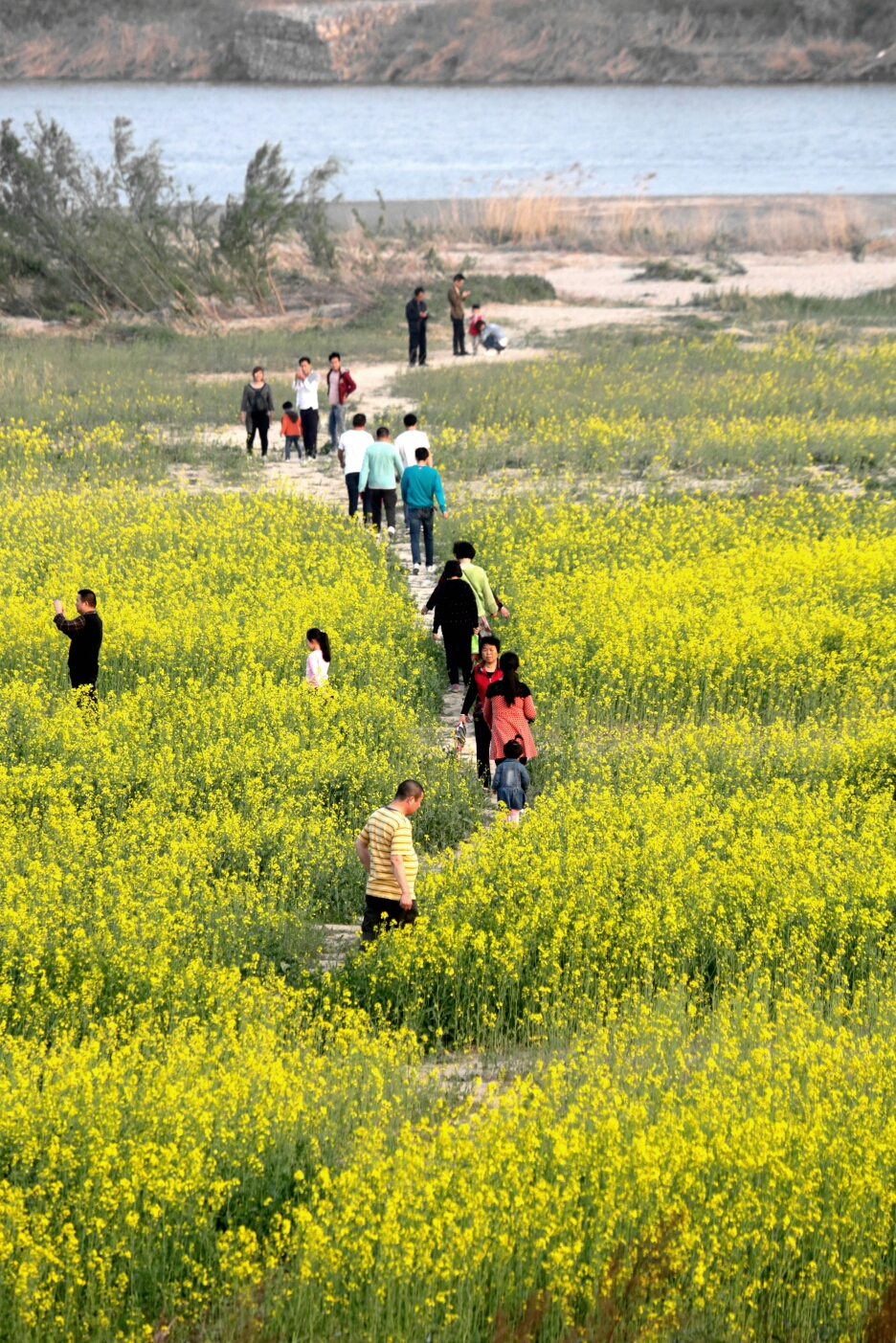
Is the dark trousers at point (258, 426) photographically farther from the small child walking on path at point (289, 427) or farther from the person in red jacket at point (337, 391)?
the person in red jacket at point (337, 391)

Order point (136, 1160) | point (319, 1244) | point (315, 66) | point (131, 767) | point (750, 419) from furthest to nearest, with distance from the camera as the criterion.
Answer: point (315, 66) < point (750, 419) < point (131, 767) < point (136, 1160) < point (319, 1244)

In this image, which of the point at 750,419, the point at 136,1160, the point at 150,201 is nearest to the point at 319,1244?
the point at 136,1160

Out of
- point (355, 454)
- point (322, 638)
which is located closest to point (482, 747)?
point (322, 638)

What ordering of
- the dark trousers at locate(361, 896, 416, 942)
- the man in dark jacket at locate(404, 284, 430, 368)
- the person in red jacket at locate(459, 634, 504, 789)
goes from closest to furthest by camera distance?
1. the dark trousers at locate(361, 896, 416, 942)
2. the person in red jacket at locate(459, 634, 504, 789)
3. the man in dark jacket at locate(404, 284, 430, 368)

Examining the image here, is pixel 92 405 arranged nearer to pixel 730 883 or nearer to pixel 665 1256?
pixel 730 883

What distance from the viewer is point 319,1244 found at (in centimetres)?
518

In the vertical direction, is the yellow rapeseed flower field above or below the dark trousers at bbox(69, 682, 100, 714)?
below

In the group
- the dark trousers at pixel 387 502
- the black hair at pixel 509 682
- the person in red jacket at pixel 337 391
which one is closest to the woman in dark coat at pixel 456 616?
the black hair at pixel 509 682

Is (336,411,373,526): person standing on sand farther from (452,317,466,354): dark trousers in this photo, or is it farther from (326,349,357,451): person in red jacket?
(452,317,466,354): dark trousers

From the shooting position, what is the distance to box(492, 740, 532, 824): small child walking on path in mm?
10055

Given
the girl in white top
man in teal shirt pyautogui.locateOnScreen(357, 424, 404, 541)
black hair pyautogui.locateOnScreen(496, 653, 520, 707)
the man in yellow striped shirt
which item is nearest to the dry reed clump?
man in teal shirt pyautogui.locateOnScreen(357, 424, 404, 541)

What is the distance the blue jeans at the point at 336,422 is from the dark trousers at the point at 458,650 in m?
8.60

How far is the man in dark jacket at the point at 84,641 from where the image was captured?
11148 mm

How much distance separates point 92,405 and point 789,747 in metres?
16.0
